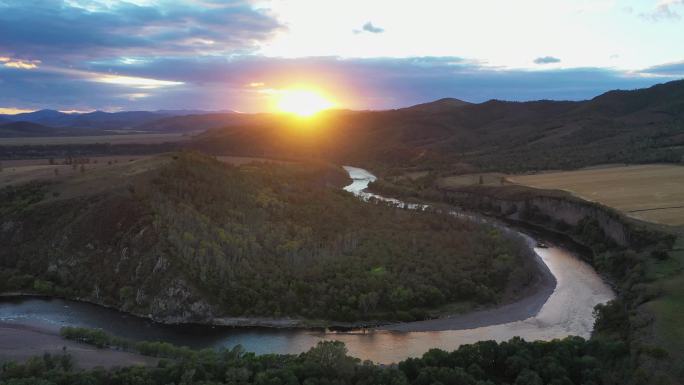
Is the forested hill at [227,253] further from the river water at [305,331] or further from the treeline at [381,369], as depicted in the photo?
the treeline at [381,369]

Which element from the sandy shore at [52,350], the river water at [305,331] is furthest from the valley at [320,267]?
the sandy shore at [52,350]

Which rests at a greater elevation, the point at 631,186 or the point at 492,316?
the point at 631,186

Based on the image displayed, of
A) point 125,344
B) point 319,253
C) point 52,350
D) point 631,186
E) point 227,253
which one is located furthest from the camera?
point 631,186

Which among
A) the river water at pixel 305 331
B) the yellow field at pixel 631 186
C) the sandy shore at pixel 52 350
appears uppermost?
the yellow field at pixel 631 186

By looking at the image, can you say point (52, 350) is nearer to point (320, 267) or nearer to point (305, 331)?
point (305, 331)

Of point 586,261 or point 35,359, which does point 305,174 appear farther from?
point 35,359

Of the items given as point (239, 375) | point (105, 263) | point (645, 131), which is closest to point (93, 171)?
point (105, 263)

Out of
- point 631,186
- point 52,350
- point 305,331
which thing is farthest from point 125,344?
point 631,186
